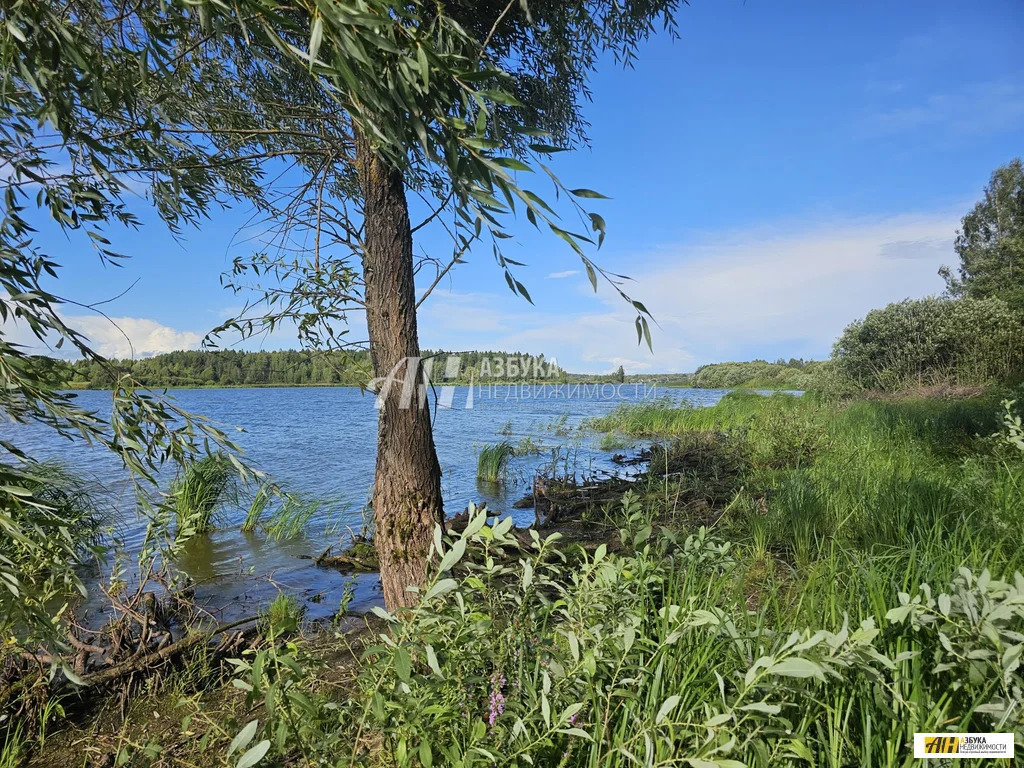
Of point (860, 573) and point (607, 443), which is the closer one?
point (860, 573)

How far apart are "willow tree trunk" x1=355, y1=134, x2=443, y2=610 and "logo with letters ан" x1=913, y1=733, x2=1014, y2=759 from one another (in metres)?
2.27

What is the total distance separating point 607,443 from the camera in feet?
43.0

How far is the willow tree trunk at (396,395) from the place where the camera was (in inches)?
121

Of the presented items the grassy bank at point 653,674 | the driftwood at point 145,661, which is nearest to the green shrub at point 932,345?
the grassy bank at point 653,674

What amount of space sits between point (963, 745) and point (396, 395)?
2583 millimetres

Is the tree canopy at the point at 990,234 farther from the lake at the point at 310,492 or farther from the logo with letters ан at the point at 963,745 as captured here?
the logo with letters ан at the point at 963,745

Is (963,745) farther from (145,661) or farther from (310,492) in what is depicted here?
(310,492)

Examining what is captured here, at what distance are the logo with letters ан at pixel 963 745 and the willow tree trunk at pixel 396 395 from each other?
7.45ft

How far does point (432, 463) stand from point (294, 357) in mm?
1206

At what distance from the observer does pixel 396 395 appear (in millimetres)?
3043

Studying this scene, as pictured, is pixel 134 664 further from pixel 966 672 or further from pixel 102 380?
pixel 966 672

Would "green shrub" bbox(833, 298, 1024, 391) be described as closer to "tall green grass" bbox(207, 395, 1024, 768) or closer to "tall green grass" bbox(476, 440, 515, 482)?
"tall green grass" bbox(476, 440, 515, 482)

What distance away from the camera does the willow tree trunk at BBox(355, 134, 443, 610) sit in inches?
121

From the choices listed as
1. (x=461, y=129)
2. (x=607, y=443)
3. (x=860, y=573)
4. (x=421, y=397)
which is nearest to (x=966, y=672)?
(x=860, y=573)
